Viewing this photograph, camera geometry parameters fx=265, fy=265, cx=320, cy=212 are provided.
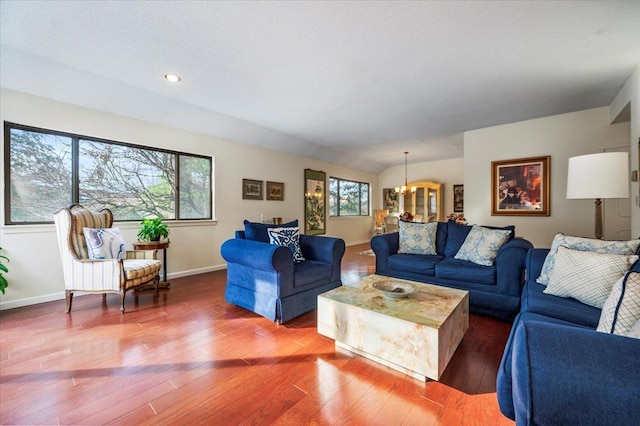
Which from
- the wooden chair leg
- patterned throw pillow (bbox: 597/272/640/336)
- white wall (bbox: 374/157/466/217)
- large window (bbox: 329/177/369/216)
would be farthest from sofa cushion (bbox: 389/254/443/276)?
white wall (bbox: 374/157/466/217)

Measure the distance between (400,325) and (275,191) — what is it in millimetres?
4320

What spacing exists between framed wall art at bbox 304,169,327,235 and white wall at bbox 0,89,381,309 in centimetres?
16

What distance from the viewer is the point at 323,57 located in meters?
2.46

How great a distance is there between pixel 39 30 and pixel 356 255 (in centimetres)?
548

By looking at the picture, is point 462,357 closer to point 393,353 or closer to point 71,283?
point 393,353

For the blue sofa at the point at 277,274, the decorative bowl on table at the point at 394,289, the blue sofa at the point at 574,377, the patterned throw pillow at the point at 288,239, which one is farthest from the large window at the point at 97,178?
the blue sofa at the point at 574,377

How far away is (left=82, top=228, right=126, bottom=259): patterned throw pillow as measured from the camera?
2748 millimetres

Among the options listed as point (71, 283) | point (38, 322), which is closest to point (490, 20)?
point (71, 283)

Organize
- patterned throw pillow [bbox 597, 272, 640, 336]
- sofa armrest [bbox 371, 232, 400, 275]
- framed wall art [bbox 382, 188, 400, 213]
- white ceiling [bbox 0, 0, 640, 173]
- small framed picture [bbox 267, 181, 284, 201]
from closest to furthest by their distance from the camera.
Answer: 1. patterned throw pillow [bbox 597, 272, 640, 336]
2. white ceiling [bbox 0, 0, 640, 173]
3. sofa armrest [bbox 371, 232, 400, 275]
4. small framed picture [bbox 267, 181, 284, 201]
5. framed wall art [bbox 382, 188, 400, 213]

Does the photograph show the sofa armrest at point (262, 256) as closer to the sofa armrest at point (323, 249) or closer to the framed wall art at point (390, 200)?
the sofa armrest at point (323, 249)


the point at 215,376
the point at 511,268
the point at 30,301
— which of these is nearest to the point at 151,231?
the point at 30,301

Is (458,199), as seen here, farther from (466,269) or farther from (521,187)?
(466,269)

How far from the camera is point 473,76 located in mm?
2838

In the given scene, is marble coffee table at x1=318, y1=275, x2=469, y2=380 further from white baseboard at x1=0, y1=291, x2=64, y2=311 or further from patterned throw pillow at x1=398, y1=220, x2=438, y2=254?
white baseboard at x1=0, y1=291, x2=64, y2=311
